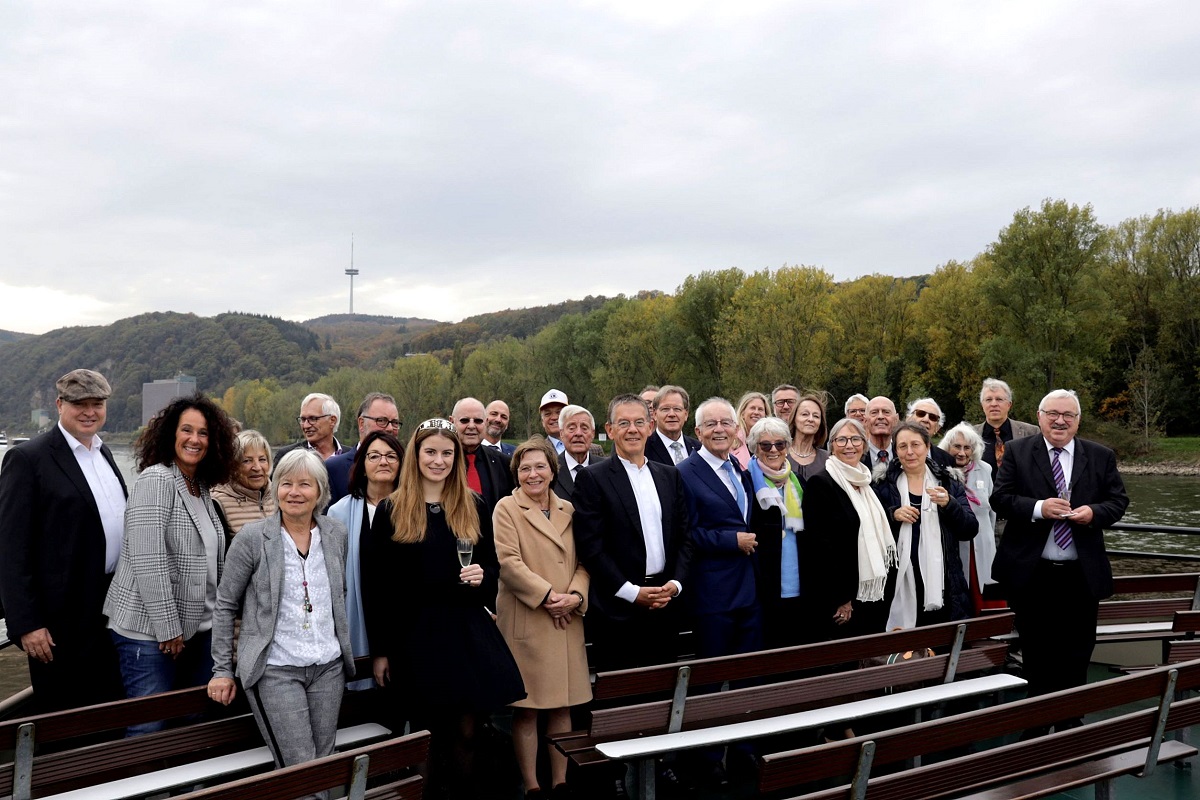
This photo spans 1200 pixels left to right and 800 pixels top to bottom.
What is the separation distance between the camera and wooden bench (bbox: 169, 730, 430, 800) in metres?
2.41

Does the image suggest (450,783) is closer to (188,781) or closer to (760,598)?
(188,781)

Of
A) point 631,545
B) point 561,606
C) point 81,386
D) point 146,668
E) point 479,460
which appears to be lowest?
point 146,668

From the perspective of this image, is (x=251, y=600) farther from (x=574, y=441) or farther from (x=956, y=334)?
(x=956, y=334)

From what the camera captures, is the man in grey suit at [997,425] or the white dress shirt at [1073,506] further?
the man in grey suit at [997,425]

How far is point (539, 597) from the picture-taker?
426 centimetres

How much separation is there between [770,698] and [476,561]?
150 cm

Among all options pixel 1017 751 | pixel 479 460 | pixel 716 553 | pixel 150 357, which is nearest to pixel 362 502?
pixel 479 460

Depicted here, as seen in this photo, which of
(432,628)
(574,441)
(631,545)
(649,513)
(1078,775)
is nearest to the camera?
(1078,775)

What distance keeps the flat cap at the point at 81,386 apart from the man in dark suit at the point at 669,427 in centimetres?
328

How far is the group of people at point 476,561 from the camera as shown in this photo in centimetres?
374

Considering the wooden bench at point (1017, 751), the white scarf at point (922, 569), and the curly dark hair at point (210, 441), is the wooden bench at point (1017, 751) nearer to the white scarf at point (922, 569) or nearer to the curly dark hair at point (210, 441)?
the white scarf at point (922, 569)

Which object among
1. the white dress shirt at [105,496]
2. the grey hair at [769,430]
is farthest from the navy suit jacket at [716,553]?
the white dress shirt at [105,496]

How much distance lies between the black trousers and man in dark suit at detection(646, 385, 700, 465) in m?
2.34

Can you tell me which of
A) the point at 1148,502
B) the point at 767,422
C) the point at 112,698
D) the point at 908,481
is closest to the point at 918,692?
the point at 908,481
